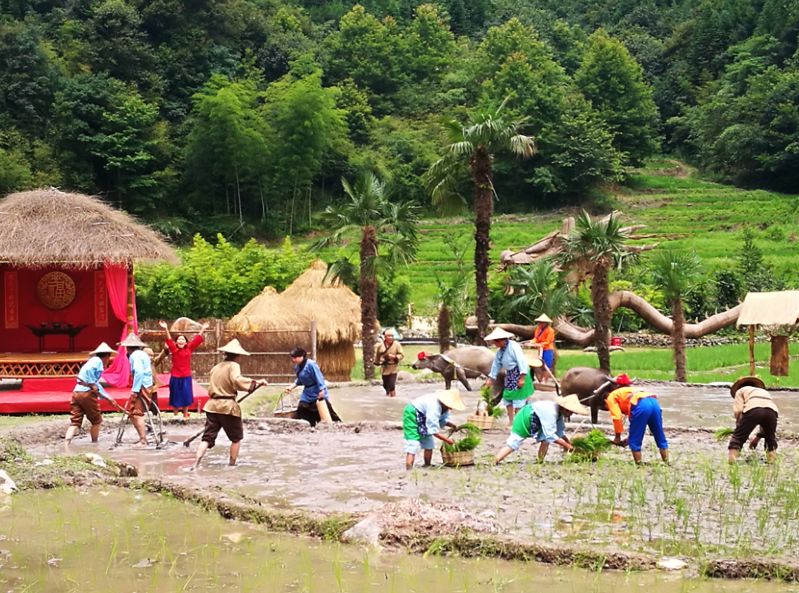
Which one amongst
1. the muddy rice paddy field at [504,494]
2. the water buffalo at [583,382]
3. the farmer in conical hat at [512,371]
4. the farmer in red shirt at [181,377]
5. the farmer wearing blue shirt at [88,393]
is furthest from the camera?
the farmer in red shirt at [181,377]

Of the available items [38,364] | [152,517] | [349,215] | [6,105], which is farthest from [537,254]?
[6,105]

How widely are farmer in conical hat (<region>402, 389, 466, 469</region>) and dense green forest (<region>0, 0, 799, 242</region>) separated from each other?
41.3 m

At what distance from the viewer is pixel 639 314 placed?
3108 cm

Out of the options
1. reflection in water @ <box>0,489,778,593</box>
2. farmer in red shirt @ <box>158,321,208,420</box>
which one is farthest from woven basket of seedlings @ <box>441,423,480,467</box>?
farmer in red shirt @ <box>158,321,208,420</box>

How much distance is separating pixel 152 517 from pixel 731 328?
2638 cm

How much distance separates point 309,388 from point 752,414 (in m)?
5.92

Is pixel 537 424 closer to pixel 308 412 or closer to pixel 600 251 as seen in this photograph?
pixel 308 412

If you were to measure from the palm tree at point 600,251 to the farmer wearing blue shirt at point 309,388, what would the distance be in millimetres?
7271

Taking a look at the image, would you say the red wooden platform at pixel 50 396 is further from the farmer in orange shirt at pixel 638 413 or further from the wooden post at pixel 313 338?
the farmer in orange shirt at pixel 638 413

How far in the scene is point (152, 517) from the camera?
8820 mm

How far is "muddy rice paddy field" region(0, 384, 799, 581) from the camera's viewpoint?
24.4 ft

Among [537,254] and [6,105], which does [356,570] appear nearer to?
[537,254]

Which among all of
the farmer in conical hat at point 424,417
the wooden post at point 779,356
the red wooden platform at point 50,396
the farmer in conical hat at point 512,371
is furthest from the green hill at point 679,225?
the farmer in conical hat at point 424,417

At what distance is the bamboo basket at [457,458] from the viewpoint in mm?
10859
